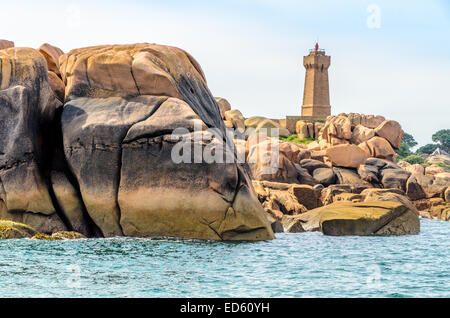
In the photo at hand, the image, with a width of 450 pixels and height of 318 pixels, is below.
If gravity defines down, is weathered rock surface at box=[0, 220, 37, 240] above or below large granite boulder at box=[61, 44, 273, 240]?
below

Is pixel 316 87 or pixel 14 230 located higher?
pixel 316 87

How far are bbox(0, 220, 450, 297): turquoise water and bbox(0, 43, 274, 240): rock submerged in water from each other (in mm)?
874

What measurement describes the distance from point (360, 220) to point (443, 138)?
92719mm

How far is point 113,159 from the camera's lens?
813 inches

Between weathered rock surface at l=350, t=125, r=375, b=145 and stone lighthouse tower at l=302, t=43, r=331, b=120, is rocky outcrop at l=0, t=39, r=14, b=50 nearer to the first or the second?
weathered rock surface at l=350, t=125, r=375, b=145

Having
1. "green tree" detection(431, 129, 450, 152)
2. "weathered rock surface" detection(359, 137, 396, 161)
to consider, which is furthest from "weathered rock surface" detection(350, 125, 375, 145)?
"green tree" detection(431, 129, 450, 152)

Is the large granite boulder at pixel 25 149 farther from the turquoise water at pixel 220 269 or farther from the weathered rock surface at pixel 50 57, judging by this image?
the weathered rock surface at pixel 50 57

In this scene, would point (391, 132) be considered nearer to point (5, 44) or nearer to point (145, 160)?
point (5, 44)

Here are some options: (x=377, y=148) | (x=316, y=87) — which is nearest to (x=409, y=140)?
(x=316, y=87)

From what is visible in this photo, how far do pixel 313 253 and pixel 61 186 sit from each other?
8.28m

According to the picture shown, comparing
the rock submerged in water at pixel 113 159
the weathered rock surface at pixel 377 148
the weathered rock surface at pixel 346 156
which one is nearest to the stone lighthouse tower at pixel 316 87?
the weathered rock surface at pixel 377 148

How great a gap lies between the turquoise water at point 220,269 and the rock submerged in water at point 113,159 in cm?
Answer: 87

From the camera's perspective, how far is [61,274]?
14250 millimetres

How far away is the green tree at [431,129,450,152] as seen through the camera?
110125mm
